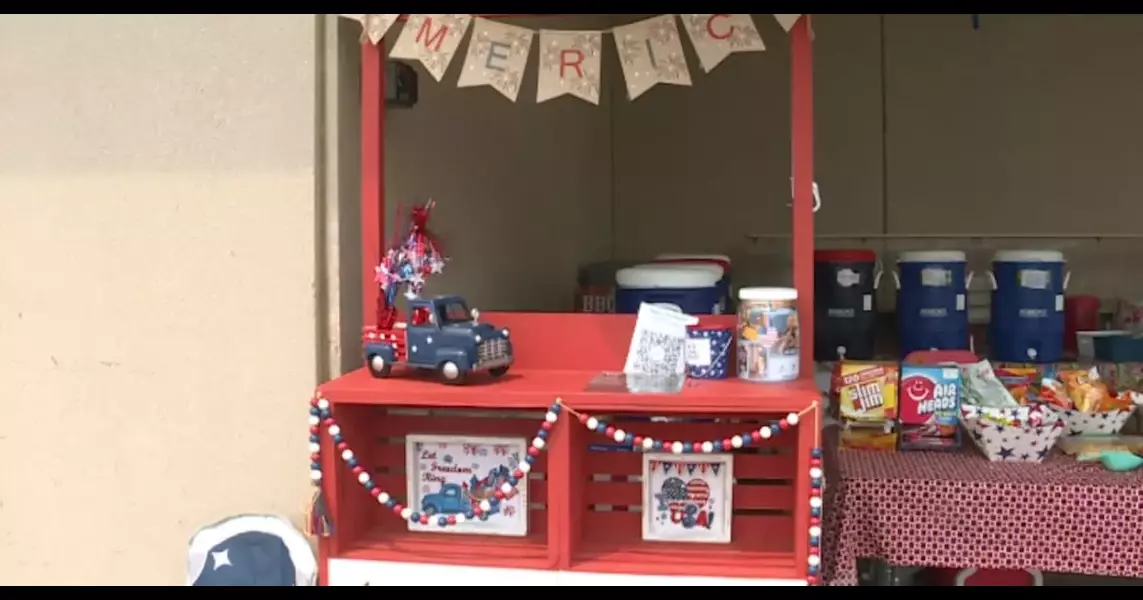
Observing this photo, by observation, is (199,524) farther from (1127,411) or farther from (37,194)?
(1127,411)

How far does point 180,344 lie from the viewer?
1.79 metres

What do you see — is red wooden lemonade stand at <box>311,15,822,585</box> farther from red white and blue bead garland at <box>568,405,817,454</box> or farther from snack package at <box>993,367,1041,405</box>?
snack package at <box>993,367,1041,405</box>

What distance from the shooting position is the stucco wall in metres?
1.76

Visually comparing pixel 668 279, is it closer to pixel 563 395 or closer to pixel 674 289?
pixel 674 289

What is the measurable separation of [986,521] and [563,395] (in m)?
0.72

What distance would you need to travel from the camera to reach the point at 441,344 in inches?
62.0

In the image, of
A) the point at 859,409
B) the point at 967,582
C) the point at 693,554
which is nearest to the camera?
the point at 693,554

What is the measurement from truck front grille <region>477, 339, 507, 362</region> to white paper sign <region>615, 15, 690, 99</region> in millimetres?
452

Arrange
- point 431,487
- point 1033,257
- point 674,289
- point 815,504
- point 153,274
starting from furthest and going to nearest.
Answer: point 1033,257, point 674,289, point 153,274, point 431,487, point 815,504

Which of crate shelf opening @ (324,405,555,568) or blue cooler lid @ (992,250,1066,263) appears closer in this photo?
crate shelf opening @ (324,405,555,568)

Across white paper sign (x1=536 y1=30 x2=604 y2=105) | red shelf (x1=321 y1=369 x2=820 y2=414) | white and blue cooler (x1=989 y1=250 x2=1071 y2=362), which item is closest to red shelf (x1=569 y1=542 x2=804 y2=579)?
red shelf (x1=321 y1=369 x2=820 y2=414)

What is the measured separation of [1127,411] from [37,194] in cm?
196

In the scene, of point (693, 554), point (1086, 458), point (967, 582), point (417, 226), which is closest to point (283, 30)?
point (417, 226)

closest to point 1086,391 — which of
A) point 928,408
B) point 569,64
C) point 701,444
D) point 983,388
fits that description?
point 983,388
